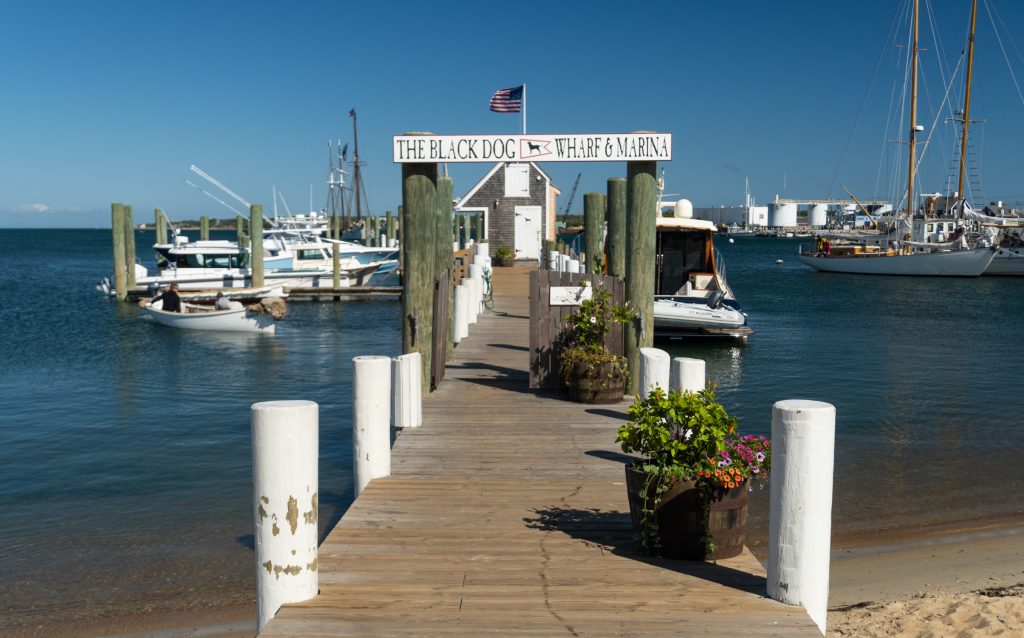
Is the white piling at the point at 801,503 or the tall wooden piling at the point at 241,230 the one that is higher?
the tall wooden piling at the point at 241,230

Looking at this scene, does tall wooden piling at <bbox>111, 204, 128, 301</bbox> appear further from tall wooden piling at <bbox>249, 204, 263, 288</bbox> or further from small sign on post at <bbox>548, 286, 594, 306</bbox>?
small sign on post at <bbox>548, 286, 594, 306</bbox>

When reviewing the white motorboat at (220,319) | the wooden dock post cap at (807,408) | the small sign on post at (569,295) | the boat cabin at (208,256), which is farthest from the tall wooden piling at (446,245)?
the boat cabin at (208,256)

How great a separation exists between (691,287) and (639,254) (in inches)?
764

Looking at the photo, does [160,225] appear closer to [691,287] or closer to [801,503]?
[691,287]

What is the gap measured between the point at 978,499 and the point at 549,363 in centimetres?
633

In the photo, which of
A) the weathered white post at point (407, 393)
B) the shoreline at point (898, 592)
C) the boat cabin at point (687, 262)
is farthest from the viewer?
the boat cabin at point (687, 262)

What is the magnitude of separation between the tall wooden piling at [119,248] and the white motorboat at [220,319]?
33.3ft

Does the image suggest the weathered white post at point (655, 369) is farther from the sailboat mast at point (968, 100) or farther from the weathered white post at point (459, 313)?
the sailboat mast at point (968, 100)

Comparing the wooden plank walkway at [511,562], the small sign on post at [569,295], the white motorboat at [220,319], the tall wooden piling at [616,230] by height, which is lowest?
the white motorboat at [220,319]

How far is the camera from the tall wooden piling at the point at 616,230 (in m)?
14.8

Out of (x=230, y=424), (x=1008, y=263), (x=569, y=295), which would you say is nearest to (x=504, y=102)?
(x=230, y=424)

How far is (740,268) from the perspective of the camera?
92.9 metres

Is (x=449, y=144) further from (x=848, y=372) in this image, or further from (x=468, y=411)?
(x=848, y=372)

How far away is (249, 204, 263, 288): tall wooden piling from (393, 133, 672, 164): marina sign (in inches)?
1243
